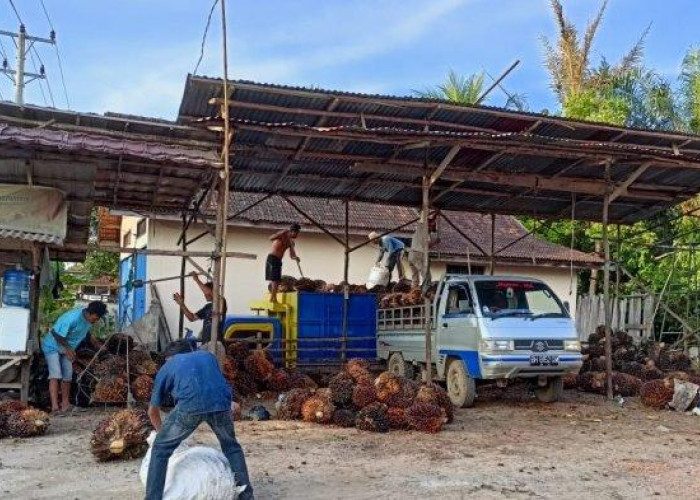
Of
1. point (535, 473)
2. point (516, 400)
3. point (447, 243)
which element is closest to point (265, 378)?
point (516, 400)

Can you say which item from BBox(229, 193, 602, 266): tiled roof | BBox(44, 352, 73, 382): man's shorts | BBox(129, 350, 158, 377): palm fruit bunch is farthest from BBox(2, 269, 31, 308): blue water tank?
BBox(229, 193, 602, 266): tiled roof

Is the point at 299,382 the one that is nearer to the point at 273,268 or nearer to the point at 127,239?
the point at 273,268

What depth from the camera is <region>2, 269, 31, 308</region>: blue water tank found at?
10445 mm

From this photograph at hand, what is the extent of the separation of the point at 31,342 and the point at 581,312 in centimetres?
1542

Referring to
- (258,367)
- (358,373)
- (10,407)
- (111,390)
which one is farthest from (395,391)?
(10,407)

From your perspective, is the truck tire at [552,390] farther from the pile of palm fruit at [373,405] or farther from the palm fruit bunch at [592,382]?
the pile of palm fruit at [373,405]

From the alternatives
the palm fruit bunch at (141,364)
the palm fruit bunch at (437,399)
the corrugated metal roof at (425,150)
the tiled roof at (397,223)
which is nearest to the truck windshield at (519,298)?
the palm fruit bunch at (437,399)

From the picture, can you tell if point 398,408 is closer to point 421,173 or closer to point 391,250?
point 421,173

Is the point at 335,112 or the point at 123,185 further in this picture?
the point at 123,185

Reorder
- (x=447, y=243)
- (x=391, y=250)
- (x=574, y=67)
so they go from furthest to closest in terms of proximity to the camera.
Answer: (x=574, y=67)
(x=447, y=243)
(x=391, y=250)

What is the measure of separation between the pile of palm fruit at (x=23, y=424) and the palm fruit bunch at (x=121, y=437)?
1.71m

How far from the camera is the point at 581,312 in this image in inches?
830

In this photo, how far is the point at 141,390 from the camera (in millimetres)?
10750

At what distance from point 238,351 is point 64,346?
323 cm
